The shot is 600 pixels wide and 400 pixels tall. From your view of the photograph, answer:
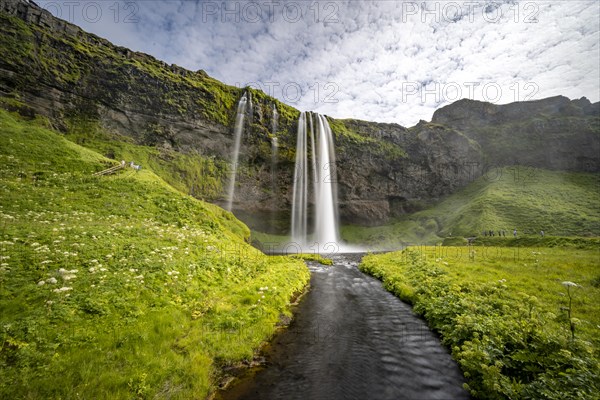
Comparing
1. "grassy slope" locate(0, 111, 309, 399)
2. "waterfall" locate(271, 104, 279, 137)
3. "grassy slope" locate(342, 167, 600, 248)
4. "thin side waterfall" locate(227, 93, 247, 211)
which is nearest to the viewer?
"grassy slope" locate(0, 111, 309, 399)

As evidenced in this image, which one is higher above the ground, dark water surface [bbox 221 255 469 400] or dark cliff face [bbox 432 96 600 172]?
dark cliff face [bbox 432 96 600 172]

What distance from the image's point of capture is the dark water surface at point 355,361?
7285 mm

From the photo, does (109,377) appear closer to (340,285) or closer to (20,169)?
(340,285)

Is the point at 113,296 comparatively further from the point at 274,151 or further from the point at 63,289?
the point at 274,151

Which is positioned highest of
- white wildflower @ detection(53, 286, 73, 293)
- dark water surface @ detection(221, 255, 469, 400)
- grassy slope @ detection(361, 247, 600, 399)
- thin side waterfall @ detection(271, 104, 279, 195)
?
thin side waterfall @ detection(271, 104, 279, 195)

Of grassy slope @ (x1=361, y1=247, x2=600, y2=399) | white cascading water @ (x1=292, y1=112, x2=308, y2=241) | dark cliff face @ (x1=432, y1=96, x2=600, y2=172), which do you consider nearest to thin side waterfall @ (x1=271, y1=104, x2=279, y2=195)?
white cascading water @ (x1=292, y1=112, x2=308, y2=241)

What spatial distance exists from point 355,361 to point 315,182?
230ft

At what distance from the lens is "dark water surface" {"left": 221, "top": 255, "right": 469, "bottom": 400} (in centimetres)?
729

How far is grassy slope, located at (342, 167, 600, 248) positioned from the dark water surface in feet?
221

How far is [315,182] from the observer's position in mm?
78000

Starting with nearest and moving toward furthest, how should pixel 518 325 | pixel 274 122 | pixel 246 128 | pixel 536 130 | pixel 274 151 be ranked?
1. pixel 518 325
2. pixel 246 128
3. pixel 274 151
4. pixel 274 122
5. pixel 536 130

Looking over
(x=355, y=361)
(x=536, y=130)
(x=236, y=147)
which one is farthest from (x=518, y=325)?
(x=536, y=130)

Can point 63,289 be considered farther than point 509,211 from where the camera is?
No

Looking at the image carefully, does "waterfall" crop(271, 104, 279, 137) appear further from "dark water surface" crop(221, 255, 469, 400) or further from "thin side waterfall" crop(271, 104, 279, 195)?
"dark water surface" crop(221, 255, 469, 400)
